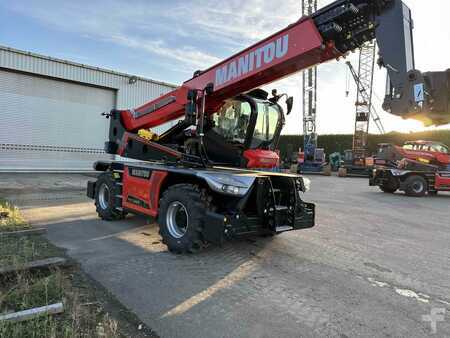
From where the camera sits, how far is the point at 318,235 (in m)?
6.88

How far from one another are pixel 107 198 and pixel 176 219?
2.81 metres

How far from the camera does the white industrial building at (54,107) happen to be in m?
16.3

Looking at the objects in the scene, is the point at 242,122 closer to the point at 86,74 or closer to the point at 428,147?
the point at 428,147

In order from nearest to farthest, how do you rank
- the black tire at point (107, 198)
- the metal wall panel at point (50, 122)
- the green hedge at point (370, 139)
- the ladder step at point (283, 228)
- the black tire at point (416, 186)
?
1. the ladder step at point (283, 228)
2. the black tire at point (107, 198)
3. the black tire at point (416, 186)
4. the metal wall panel at point (50, 122)
5. the green hedge at point (370, 139)

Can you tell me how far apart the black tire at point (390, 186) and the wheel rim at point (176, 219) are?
13.1 m

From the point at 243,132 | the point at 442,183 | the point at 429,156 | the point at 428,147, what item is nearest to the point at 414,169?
the point at 429,156

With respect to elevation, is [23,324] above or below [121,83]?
below

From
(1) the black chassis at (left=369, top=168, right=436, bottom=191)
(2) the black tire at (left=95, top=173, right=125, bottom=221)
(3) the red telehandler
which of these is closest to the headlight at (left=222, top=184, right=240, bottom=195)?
(3) the red telehandler

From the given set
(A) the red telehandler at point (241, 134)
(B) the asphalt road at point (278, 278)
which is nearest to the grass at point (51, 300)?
(B) the asphalt road at point (278, 278)

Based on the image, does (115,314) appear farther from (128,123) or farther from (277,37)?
(128,123)

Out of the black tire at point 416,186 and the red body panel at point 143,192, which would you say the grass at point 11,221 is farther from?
the black tire at point 416,186

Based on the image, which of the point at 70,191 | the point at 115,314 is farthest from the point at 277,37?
the point at 70,191

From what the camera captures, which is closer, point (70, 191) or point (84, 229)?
point (84, 229)

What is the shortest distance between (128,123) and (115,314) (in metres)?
5.70
